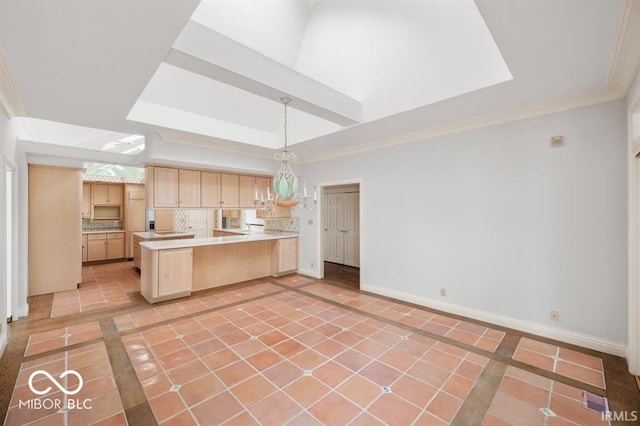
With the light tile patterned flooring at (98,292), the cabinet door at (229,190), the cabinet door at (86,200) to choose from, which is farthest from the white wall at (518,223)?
the cabinet door at (86,200)

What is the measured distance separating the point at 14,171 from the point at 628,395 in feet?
22.9

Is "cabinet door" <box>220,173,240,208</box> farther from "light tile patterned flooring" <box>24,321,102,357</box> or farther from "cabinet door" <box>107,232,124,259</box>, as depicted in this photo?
"cabinet door" <box>107,232,124,259</box>

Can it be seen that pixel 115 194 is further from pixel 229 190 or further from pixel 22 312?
pixel 22 312

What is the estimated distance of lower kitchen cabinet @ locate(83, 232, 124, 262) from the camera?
295 inches

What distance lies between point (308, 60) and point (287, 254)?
3973 mm

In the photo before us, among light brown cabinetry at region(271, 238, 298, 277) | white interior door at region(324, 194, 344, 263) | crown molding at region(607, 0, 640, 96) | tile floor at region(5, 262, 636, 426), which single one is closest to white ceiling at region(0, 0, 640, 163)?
crown molding at region(607, 0, 640, 96)

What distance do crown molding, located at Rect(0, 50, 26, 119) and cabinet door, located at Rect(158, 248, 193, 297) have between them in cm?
239

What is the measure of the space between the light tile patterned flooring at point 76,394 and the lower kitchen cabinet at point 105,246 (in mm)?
5919

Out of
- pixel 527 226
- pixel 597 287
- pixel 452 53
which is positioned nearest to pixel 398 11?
pixel 452 53

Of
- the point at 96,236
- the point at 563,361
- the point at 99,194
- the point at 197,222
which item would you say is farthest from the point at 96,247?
the point at 563,361

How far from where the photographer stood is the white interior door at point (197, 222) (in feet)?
28.1

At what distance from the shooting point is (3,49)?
202 cm

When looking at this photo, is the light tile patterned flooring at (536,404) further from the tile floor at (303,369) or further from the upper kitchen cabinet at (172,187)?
the upper kitchen cabinet at (172,187)

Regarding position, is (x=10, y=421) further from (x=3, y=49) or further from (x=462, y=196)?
(x=462, y=196)
